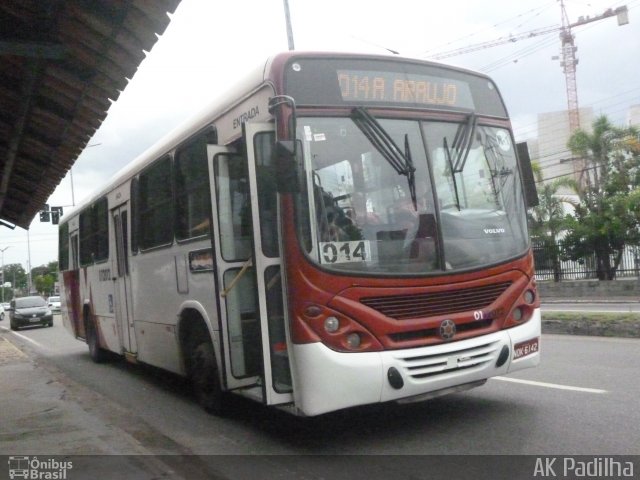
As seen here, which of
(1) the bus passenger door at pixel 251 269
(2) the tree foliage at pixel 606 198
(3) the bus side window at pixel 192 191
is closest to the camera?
(1) the bus passenger door at pixel 251 269

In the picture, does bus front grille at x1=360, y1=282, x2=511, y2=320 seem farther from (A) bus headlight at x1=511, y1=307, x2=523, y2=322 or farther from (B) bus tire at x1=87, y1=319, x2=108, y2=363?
(B) bus tire at x1=87, y1=319, x2=108, y2=363

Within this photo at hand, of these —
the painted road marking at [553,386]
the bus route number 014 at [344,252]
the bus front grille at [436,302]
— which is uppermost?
the bus route number 014 at [344,252]

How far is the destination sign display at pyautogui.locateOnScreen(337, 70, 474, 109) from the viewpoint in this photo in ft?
20.1

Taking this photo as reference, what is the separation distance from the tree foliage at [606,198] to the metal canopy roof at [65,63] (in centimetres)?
2218

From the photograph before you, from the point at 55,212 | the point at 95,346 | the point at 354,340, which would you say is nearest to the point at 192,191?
the point at 354,340

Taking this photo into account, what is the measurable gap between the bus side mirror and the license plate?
8.18 ft

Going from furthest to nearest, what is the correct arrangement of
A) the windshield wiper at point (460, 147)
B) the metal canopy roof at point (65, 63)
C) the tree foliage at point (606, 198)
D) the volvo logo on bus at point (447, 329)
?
the tree foliage at point (606, 198)
the windshield wiper at point (460, 147)
the metal canopy roof at point (65, 63)
the volvo logo on bus at point (447, 329)

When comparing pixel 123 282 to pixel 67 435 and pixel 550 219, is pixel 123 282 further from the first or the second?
pixel 550 219

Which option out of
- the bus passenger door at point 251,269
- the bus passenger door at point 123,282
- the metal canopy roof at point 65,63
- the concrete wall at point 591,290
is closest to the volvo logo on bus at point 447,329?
the bus passenger door at point 251,269

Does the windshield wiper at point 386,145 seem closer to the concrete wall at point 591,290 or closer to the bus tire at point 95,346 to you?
the bus tire at point 95,346

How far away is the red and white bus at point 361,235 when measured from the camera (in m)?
5.63

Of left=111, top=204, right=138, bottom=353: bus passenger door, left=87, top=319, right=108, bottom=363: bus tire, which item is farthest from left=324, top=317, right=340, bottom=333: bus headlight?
left=87, top=319, right=108, bottom=363: bus tire

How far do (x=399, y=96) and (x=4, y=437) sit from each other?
5.00m

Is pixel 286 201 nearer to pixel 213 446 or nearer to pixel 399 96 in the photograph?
pixel 399 96
